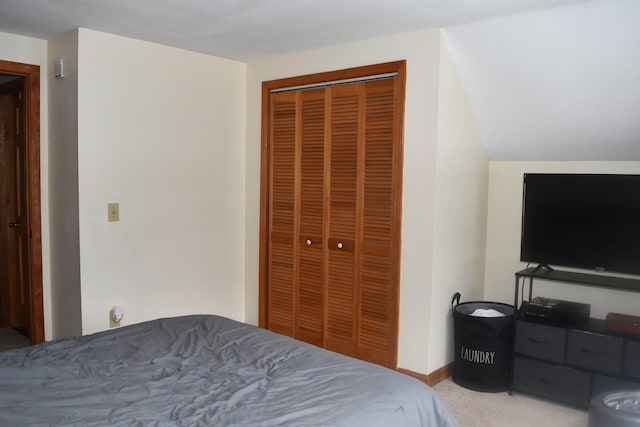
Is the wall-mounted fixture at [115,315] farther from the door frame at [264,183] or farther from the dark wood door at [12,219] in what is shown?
the door frame at [264,183]

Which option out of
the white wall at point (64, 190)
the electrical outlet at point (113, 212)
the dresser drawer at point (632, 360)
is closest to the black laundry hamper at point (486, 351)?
the dresser drawer at point (632, 360)

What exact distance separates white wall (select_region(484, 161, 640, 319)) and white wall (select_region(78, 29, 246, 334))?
78.2 inches

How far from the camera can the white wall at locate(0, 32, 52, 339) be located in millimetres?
3488

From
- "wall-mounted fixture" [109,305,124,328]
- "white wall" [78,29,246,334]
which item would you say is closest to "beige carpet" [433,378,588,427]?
"white wall" [78,29,246,334]

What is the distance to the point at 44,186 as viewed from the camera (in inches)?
143

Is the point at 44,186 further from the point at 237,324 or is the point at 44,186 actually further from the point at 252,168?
the point at 237,324

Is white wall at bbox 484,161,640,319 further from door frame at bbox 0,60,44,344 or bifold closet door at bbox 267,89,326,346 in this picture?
door frame at bbox 0,60,44,344

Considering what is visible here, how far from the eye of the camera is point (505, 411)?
3.05 m

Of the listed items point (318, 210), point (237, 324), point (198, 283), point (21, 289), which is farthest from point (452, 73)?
point (21, 289)

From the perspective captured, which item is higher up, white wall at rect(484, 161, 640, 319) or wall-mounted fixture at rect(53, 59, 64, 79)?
wall-mounted fixture at rect(53, 59, 64, 79)

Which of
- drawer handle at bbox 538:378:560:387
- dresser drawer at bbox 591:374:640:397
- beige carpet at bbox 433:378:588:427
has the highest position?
dresser drawer at bbox 591:374:640:397

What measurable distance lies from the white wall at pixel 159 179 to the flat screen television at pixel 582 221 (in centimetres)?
226

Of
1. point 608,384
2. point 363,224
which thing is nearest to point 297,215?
point 363,224

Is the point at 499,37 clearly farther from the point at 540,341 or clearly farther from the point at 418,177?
the point at 540,341
